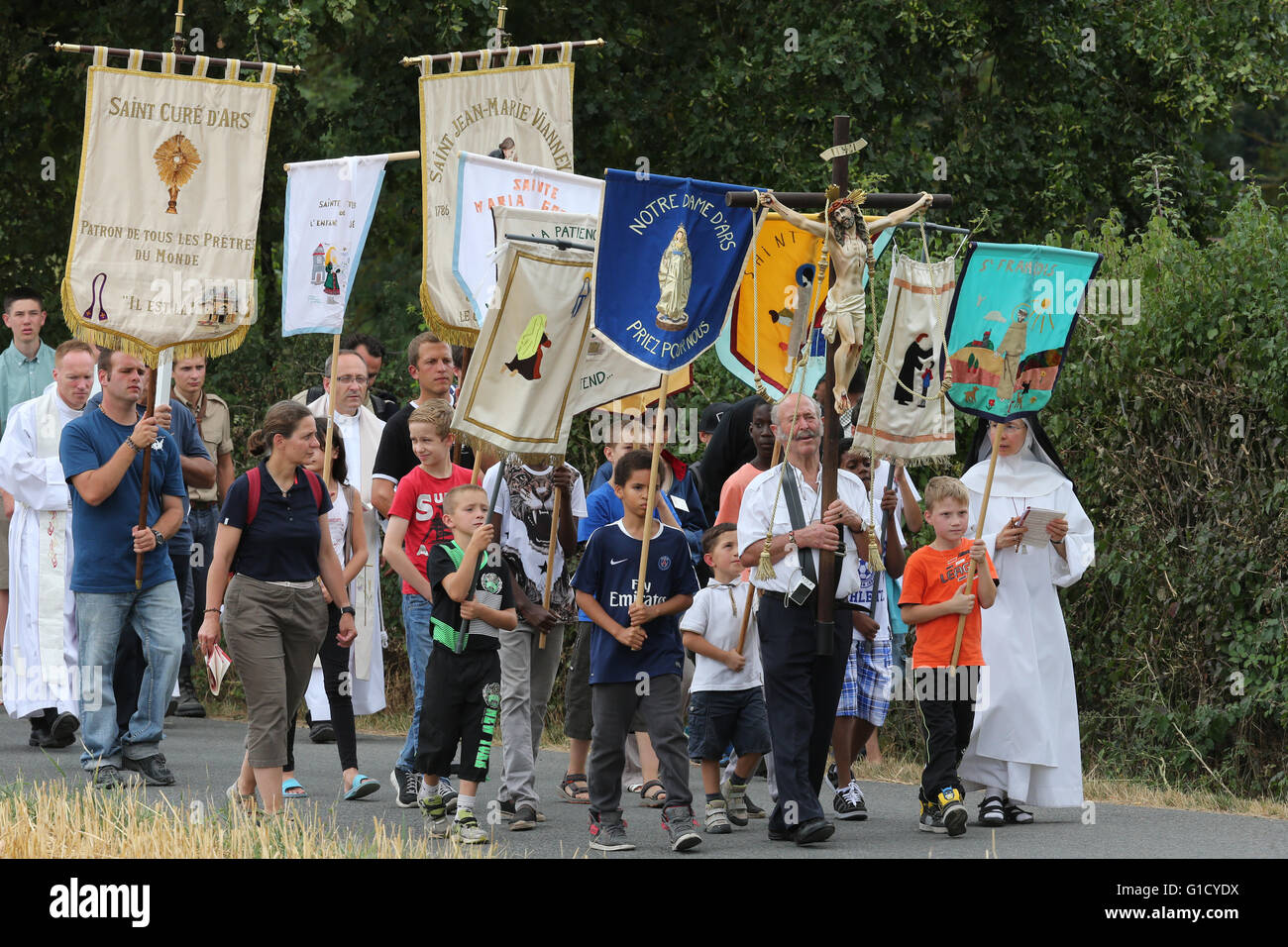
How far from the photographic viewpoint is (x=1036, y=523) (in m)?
9.23

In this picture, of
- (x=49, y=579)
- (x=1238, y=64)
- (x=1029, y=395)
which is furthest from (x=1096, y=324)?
(x=1238, y=64)

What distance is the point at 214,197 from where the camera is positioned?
35.3ft

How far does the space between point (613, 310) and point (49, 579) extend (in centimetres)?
472

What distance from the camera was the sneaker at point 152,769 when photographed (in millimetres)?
9766

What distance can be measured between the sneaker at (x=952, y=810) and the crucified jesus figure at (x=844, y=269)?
6.14ft

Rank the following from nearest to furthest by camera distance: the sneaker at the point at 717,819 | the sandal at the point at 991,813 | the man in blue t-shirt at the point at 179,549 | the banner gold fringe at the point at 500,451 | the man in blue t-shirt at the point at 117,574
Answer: the sneaker at the point at 717,819 < the banner gold fringe at the point at 500,451 < the sandal at the point at 991,813 < the man in blue t-shirt at the point at 117,574 < the man in blue t-shirt at the point at 179,549

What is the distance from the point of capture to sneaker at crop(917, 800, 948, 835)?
340 inches

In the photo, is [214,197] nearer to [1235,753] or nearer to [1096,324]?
[1096,324]

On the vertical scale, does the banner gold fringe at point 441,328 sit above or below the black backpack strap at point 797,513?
above

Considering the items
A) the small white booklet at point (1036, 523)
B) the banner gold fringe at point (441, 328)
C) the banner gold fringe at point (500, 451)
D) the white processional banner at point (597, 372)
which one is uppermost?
the banner gold fringe at point (441, 328)


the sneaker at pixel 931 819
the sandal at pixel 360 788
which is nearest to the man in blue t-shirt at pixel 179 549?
the sandal at pixel 360 788

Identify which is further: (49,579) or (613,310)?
(49,579)

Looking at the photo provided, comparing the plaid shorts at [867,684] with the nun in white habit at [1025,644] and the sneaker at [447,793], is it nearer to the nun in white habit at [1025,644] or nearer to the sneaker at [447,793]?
the nun in white habit at [1025,644]

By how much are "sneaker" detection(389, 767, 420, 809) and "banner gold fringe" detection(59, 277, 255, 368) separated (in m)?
2.69
